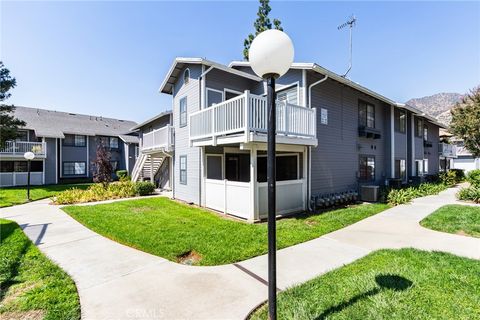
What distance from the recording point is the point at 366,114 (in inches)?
525

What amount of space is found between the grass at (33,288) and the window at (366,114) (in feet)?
A: 45.2

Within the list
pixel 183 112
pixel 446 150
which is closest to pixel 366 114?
pixel 183 112

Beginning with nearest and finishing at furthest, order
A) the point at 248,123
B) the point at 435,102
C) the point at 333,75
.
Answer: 1. the point at 248,123
2. the point at 333,75
3. the point at 435,102

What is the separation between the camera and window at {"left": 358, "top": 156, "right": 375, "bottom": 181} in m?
12.9

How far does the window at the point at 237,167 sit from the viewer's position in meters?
12.3

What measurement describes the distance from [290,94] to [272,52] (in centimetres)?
839

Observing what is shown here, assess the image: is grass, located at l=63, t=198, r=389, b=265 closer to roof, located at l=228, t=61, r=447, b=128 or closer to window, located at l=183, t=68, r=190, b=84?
roof, located at l=228, t=61, r=447, b=128

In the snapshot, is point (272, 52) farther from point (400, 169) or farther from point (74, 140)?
point (74, 140)

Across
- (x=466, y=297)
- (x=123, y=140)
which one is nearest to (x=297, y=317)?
(x=466, y=297)

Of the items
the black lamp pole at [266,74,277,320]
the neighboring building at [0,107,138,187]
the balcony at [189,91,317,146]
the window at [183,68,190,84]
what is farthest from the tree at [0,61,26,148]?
the black lamp pole at [266,74,277,320]

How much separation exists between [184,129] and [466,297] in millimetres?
11216

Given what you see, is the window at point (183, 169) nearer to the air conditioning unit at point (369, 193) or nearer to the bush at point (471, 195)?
the air conditioning unit at point (369, 193)

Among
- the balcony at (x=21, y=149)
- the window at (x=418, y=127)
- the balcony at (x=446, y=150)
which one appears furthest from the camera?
the balcony at (x=446, y=150)

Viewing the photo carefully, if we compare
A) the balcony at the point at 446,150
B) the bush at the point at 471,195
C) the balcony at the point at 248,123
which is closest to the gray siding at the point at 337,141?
the balcony at the point at 248,123
